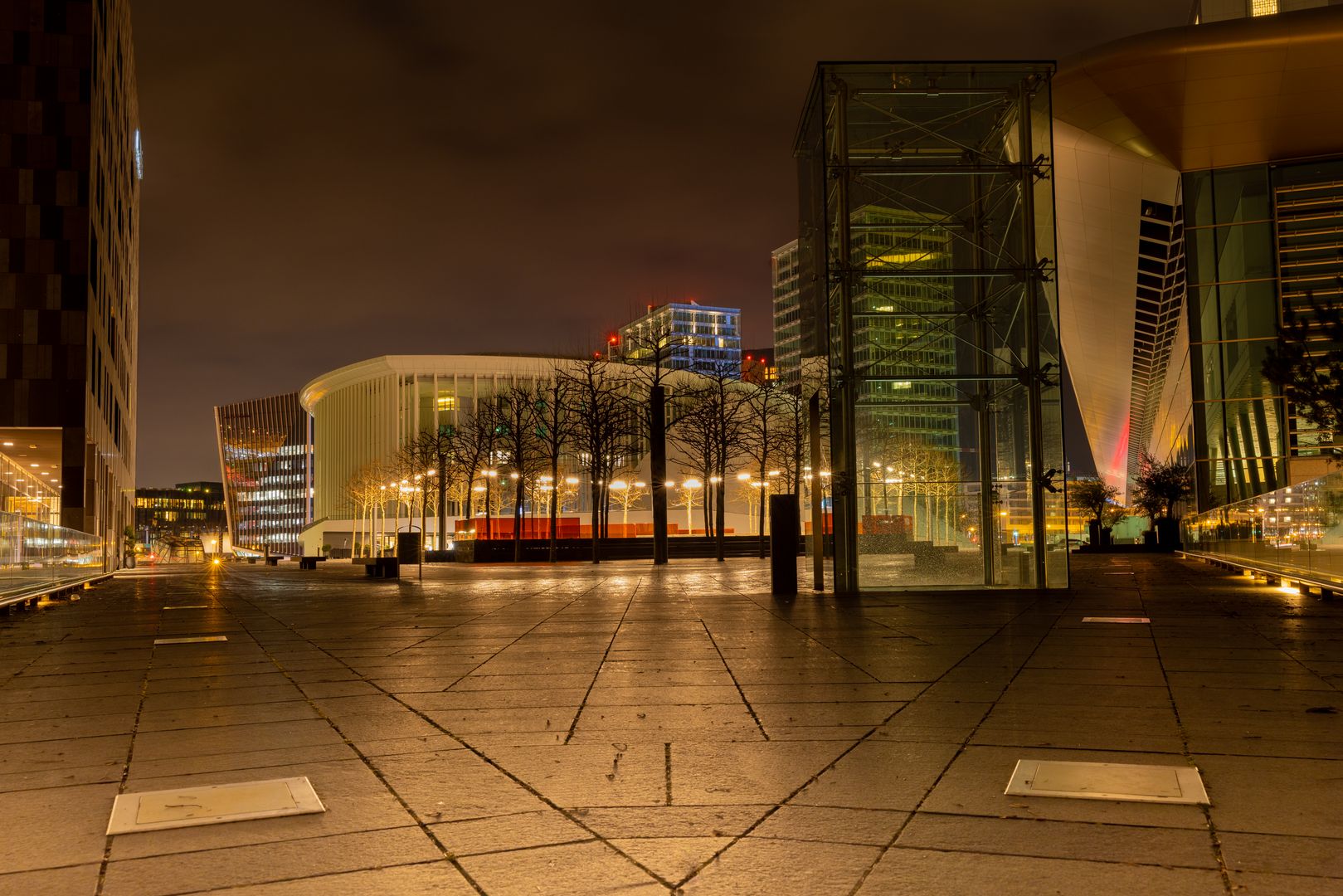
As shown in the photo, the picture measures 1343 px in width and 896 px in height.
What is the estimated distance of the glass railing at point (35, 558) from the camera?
19.6 m

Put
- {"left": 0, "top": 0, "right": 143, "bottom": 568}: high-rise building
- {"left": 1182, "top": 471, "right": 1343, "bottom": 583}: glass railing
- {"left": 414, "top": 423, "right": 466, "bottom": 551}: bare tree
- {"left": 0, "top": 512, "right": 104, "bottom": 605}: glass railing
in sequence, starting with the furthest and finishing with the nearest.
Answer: {"left": 414, "top": 423, "right": 466, "bottom": 551}: bare tree < {"left": 0, "top": 0, "right": 143, "bottom": 568}: high-rise building < {"left": 0, "top": 512, "right": 104, "bottom": 605}: glass railing < {"left": 1182, "top": 471, "right": 1343, "bottom": 583}: glass railing

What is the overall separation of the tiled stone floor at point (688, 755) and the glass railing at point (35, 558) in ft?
23.6

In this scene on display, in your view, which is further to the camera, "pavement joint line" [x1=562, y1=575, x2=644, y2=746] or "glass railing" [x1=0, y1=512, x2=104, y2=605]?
"glass railing" [x1=0, y1=512, x2=104, y2=605]

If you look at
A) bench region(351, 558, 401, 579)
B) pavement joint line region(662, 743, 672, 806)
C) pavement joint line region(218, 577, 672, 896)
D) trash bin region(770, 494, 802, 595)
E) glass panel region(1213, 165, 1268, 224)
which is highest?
glass panel region(1213, 165, 1268, 224)

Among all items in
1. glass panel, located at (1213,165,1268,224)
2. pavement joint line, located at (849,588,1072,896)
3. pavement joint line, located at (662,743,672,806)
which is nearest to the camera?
pavement joint line, located at (849,588,1072,896)

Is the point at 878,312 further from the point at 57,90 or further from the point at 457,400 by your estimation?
the point at 457,400

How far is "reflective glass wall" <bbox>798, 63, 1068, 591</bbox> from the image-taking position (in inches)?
858

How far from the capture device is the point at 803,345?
24906 millimetres

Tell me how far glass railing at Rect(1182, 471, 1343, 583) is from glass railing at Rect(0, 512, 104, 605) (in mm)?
20190

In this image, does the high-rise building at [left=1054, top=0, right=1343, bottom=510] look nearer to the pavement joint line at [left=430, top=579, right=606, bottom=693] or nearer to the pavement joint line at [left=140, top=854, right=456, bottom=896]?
the pavement joint line at [left=430, top=579, right=606, bottom=693]

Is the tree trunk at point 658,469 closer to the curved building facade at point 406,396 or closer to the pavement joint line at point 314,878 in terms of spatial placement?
the pavement joint line at point 314,878

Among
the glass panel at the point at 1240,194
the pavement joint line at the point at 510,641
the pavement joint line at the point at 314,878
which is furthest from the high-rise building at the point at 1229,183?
the pavement joint line at the point at 314,878

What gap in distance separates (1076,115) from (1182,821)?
148 ft

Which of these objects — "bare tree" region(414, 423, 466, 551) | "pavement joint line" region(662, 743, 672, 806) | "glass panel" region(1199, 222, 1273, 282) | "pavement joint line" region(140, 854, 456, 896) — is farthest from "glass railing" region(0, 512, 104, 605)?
"bare tree" region(414, 423, 466, 551)
